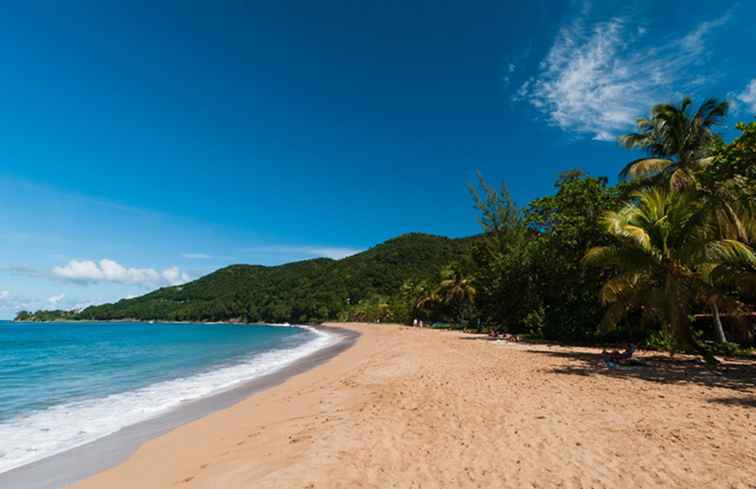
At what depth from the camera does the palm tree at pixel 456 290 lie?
38719mm

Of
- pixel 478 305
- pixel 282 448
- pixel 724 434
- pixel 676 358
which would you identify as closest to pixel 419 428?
pixel 282 448

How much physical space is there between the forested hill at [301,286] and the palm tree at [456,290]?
86.4 ft

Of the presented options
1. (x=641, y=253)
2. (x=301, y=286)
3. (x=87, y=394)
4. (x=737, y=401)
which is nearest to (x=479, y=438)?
(x=737, y=401)

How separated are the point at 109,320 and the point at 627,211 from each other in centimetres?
19346

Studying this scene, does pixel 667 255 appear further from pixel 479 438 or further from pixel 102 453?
pixel 102 453

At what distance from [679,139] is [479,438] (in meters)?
19.9

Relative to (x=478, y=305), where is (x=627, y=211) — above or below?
above

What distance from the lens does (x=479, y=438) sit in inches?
193

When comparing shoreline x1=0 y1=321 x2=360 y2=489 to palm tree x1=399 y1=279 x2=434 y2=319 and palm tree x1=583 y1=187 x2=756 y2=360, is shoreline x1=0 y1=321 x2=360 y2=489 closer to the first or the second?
palm tree x1=583 y1=187 x2=756 y2=360

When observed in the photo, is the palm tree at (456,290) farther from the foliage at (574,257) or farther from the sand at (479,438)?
the sand at (479,438)

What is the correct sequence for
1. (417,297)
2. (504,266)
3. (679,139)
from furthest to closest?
(417,297), (504,266), (679,139)

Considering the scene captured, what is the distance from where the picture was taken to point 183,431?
714 cm

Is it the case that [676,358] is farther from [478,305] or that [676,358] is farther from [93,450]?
[478,305]

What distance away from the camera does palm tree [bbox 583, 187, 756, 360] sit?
32.9 feet
